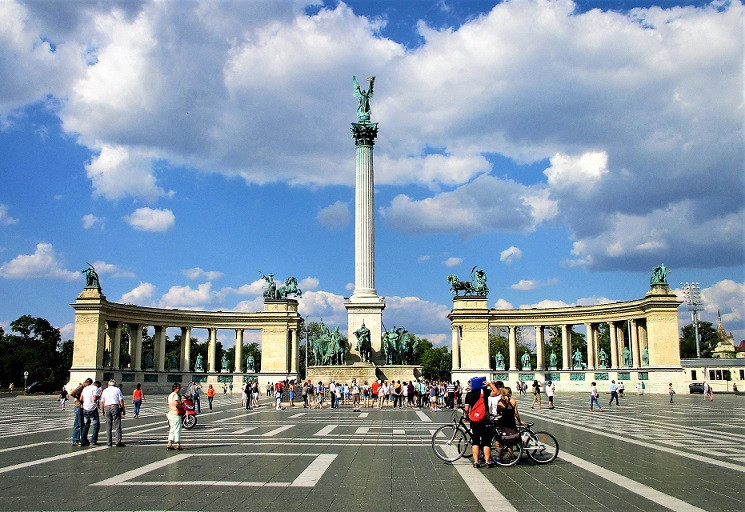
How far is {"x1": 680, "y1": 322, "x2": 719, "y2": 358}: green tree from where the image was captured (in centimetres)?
13588

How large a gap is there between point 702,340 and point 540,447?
142 metres

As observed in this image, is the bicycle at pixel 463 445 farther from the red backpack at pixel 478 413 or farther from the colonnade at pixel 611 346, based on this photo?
the colonnade at pixel 611 346

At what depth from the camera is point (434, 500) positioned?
40.5 feet

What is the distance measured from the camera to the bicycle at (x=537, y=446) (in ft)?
56.2

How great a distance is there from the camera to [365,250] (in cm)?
7450

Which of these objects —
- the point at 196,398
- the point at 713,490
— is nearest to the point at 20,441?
the point at 196,398

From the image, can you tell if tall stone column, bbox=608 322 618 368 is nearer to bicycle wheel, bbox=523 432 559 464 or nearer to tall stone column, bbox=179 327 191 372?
tall stone column, bbox=179 327 191 372

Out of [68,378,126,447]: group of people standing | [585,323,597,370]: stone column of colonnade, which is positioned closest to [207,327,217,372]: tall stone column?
[585,323,597,370]: stone column of colonnade

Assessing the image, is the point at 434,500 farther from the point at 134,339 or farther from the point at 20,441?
the point at 134,339

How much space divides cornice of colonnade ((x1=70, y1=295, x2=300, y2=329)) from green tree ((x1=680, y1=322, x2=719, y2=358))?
86.7 m

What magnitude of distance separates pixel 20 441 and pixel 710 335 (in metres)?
151

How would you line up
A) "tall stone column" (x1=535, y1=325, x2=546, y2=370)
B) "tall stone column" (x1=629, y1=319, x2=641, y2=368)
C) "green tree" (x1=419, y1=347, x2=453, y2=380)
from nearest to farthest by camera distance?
"tall stone column" (x1=629, y1=319, x2=641, y2=368) → "tall stone column" (x1=535, y1=325, x2=546, y2=370) → "green tree" (x1=419, y1=347, x2=453, y2=380)

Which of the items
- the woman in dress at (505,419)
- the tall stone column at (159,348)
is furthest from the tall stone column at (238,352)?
the woman in dress at (505,419)

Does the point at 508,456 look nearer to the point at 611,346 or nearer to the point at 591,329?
the point at 611,346
